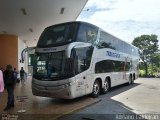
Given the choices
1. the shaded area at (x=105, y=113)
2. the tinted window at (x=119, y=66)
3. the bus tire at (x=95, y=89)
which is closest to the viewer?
the shaded area at (x=105, y=113)

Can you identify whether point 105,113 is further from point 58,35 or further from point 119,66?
point 119,66

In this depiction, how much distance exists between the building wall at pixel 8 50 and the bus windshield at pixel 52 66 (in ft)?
43.2

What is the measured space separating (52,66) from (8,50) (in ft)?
47.7

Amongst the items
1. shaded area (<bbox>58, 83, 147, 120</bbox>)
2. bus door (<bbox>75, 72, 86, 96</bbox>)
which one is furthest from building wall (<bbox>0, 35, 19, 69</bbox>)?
shaded area (<bbox>58, 83, 147, 120</bbox>)

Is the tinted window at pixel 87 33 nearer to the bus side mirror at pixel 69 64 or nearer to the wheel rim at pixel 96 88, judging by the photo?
the bus side mirror at pixel 69 64

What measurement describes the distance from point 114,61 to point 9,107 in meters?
8.34

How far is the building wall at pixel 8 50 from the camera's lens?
77.4 ft

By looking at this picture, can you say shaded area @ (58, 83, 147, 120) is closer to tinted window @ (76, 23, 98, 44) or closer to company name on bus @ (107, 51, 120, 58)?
tinted window @ (76, 23, 98, 44)

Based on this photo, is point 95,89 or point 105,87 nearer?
point 95,89

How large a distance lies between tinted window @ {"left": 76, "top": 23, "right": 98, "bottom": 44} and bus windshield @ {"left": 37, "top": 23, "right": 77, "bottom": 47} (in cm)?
38

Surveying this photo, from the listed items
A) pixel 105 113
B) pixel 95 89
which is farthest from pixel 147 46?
pixel 105 113

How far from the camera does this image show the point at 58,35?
37.3 ft

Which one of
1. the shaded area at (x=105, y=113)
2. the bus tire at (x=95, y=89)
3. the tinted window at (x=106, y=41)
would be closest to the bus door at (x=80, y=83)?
the shaded area at (x=105, y=113)

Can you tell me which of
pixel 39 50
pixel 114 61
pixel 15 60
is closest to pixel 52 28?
pixel 39 50
